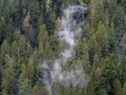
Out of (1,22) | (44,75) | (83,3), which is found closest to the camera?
(44,75)

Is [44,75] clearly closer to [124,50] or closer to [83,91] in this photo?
[83,91]

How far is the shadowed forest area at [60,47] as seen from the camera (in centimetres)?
5534

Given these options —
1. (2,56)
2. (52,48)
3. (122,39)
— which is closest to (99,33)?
(122,39)

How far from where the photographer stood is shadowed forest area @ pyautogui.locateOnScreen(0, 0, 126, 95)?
55344 mm

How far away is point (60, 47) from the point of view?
206 feet

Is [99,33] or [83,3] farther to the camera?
[83,3]

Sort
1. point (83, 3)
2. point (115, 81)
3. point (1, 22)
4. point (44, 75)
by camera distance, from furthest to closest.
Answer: point (83, 3) < point (1, 22) < point (44, 75) < point (115, 81)

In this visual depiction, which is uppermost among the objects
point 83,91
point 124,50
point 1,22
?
point 1,22

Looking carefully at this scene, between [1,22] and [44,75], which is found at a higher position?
[1,22]

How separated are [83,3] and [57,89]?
2055 cm

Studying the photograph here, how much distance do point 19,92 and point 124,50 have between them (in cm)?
1756

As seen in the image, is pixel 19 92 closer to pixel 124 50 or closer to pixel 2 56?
pixel 2 56

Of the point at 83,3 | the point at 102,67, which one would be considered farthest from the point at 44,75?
the point at 83,3

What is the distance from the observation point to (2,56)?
5944 cm
